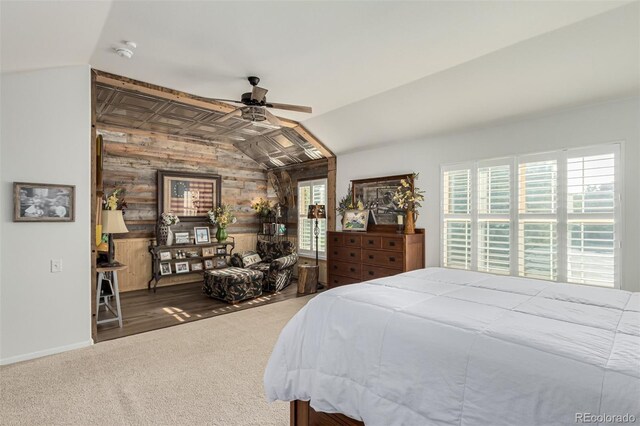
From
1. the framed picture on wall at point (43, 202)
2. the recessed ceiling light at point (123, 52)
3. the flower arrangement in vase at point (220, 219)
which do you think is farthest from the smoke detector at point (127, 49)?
the flower arrangement in vase at point (220, 219)

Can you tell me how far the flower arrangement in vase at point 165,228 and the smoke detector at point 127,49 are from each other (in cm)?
373

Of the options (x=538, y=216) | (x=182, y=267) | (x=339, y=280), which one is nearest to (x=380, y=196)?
(x=339, y=280)

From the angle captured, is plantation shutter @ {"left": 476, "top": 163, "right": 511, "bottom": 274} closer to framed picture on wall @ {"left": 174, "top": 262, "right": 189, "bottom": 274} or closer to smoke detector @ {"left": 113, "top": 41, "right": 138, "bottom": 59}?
smoke detector @ {"left": 113, "top": 41, "right": 138, "bottom": 59}

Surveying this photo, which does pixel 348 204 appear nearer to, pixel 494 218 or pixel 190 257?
pixel 494 218

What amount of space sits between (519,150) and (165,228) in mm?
6069

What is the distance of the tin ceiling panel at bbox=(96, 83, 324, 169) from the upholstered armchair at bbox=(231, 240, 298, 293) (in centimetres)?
202

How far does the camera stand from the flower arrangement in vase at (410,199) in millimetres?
4902

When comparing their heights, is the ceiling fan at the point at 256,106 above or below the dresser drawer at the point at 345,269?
above

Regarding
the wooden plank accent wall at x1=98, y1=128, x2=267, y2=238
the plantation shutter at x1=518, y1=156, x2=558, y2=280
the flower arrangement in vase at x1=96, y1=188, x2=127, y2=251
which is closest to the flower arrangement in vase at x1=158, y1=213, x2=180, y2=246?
the wooden plank accent wall at x1=98, y1=128, x2=267, y2=238

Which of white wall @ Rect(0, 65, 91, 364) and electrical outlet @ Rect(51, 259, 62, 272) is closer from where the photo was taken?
white wall @ Rect(0, 65, 91, 364)

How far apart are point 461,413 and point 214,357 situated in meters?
2.64

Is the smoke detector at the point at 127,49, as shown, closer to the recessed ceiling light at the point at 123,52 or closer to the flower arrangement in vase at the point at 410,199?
the recessed ceiling light at the point at 123,52

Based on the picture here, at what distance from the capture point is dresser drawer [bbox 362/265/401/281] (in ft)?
15.9

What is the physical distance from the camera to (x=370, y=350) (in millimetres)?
1581
